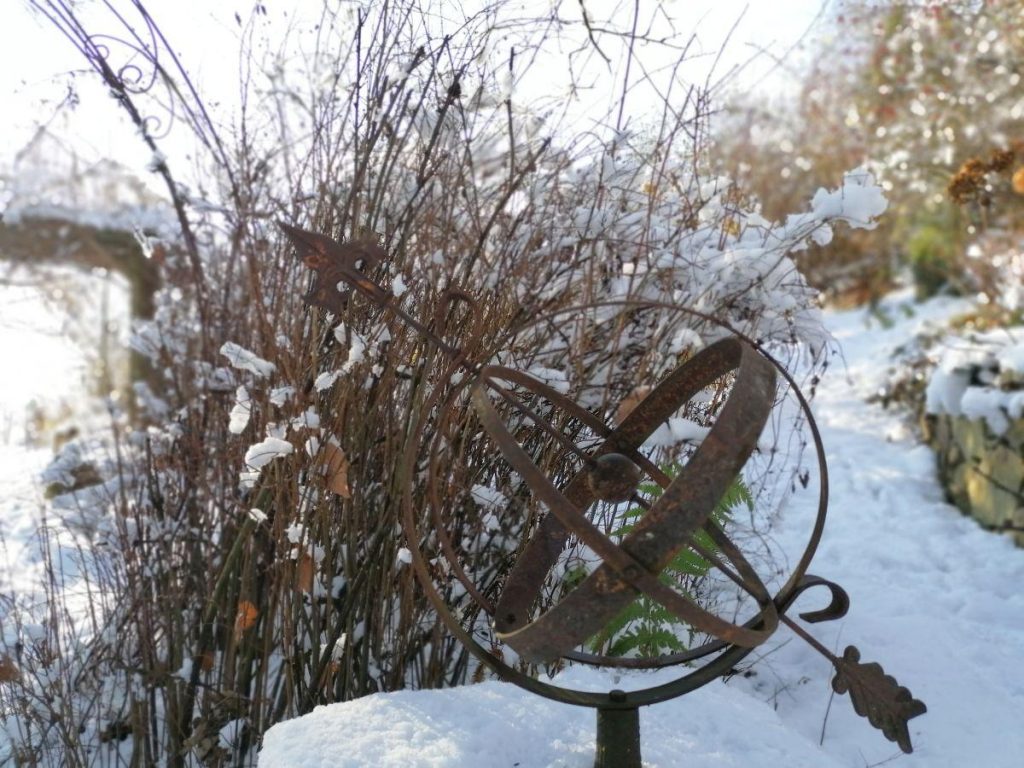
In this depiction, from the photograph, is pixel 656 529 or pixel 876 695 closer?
pixel 656 529

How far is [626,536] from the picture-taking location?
161 centimetres

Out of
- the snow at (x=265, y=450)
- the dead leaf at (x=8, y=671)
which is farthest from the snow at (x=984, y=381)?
the dead leaf at (x=8, y=671)

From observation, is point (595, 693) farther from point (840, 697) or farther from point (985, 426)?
point (985, 426)

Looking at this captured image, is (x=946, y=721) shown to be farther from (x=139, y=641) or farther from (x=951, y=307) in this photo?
(x=951, y=307)

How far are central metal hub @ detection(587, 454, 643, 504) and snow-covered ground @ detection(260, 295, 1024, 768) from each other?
0.55m

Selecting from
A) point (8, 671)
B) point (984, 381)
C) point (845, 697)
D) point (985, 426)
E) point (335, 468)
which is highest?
point (984, 381)

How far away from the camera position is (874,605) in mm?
3527

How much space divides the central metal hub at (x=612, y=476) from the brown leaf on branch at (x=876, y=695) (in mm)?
495

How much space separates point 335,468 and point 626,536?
2.53 ft

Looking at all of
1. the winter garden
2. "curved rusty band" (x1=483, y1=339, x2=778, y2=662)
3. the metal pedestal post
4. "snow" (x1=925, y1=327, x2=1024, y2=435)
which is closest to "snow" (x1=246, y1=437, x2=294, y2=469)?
the winter garden

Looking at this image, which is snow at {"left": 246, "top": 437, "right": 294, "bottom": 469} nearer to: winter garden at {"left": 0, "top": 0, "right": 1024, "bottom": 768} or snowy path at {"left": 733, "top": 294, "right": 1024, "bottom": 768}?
winter garden at {"left": 0, "top": 0, "right": 1024, "bottom": 768}

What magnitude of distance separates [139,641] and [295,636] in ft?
2.72

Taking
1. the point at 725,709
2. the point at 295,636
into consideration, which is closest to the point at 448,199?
the point at 295,636

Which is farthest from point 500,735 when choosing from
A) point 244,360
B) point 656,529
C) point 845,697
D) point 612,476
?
point 845,697
